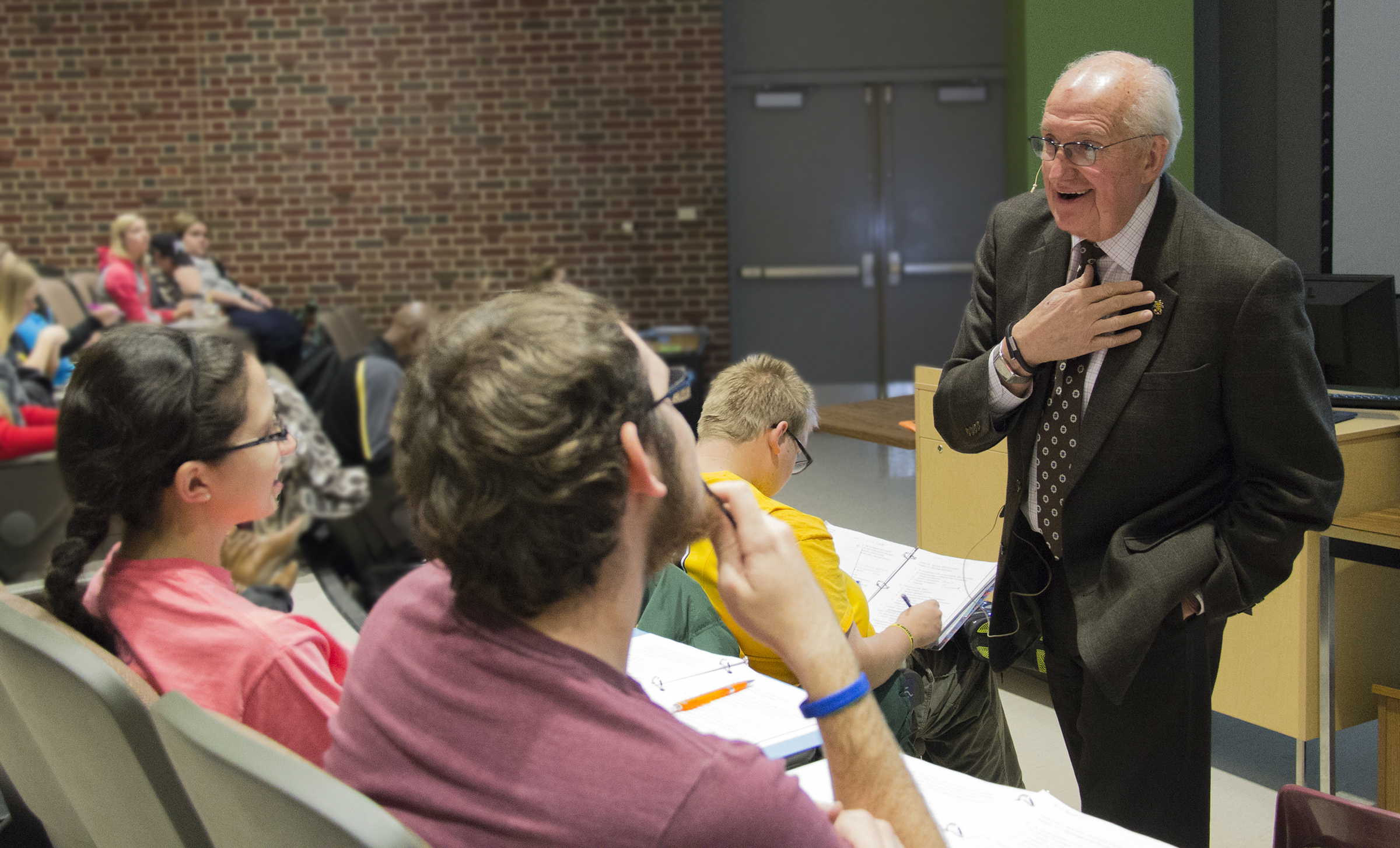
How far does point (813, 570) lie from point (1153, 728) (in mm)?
546

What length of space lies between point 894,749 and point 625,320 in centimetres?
45

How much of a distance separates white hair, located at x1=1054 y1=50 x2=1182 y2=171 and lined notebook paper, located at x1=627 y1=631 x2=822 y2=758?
0.90 metres

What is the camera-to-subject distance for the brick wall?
7574 mm

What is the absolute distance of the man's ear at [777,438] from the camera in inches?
76.5

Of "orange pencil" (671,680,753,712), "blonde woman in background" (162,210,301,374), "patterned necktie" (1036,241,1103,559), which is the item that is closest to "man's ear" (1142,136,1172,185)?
"patterned necktie" (1036,241,1103,559)

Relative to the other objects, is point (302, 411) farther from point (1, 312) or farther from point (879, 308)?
point (879, 308)

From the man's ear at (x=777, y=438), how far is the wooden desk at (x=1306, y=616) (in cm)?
57

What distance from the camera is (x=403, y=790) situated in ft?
2.68

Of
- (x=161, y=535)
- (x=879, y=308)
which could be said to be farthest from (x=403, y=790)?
(x=879, y=308)

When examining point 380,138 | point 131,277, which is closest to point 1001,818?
point 131,277

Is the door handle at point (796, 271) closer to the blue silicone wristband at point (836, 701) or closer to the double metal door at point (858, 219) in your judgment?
the double metal door at point (858, 219)

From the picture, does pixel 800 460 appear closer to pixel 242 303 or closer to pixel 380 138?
pixel 242 303

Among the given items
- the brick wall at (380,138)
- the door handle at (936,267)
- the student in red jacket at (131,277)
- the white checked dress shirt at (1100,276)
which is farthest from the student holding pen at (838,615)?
the door handle at (936,267)

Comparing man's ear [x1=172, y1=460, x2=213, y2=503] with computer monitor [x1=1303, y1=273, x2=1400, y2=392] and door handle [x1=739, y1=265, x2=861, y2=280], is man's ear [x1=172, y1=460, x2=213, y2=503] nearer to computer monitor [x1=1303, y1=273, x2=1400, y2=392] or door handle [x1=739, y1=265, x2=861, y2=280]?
computer monitor [x1=1303, y1=273, x2=1400, y2=392]
